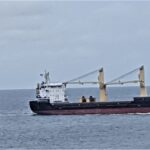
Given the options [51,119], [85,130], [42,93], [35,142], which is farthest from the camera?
[42,93]

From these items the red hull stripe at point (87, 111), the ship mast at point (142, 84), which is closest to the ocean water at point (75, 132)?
the red hull stripe at point (87, 111)

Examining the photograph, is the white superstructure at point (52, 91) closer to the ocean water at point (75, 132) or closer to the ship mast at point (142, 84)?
the ocean water at point (75, 132)

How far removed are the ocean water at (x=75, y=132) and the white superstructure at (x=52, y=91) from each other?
102 inches

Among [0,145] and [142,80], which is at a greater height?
[142,80]

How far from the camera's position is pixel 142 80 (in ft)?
309

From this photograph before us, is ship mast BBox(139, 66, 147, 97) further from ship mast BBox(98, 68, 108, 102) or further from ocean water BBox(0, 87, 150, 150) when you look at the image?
ocean water BBox(0, 87, 150, 150)

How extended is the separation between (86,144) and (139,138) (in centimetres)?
532

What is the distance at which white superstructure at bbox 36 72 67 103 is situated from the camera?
301 feet

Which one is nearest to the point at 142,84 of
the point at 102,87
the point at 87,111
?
the point at 102,87

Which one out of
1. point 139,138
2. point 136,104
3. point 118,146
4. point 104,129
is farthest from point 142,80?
point 118,146

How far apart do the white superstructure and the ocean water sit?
2585 millimetres

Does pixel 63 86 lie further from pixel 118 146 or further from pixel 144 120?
pixel 118 146

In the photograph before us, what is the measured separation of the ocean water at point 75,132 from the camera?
6028 centimetres

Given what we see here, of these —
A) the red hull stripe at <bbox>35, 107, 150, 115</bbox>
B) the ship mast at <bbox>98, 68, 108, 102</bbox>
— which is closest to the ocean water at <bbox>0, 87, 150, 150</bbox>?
the red hull stripe at <bbox>35, 107, 150, 115</bbox>
